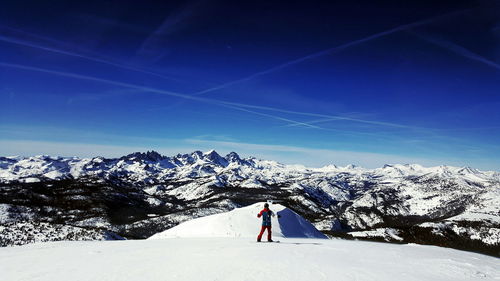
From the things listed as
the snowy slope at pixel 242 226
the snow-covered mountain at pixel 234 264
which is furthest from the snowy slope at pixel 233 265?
the snowy slope at pixel 242 226

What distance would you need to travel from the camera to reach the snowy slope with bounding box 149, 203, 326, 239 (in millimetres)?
25766

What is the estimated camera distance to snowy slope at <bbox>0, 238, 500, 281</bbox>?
10906 mm

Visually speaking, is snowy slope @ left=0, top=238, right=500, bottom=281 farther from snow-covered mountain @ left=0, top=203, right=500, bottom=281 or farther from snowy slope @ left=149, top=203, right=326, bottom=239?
snowy slope @ left=149, top=203, right=326, bottom=239

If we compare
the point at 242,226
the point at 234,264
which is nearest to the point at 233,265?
the point at 234,264

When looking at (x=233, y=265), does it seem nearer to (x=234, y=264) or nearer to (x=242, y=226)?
(x=234, y=264)

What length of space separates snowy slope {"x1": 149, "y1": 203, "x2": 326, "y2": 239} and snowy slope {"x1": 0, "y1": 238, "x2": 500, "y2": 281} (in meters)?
8.96

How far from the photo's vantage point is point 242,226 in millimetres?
26641

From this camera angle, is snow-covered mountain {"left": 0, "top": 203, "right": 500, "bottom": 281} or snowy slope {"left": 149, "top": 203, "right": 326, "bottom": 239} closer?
snow-covered mountain {"left": 0, "top": 203, "right": 500, "bottom": 281}

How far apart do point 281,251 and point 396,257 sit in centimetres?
602

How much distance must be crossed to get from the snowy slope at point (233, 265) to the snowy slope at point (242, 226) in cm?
896

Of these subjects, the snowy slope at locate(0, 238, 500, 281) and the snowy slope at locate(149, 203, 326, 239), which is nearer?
the snowy slope at locate(0, 238, 500, 281)

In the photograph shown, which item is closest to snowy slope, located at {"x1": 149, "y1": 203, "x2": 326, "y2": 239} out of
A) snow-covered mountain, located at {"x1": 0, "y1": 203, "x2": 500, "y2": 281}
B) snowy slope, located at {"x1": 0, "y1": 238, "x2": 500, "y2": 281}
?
snow-covered mountain, located at {"x1": 0, "y1": 203, "x2": 500, "y2": 281}

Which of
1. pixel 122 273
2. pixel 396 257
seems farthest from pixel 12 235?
pixel 396 257

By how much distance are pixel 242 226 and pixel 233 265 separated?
14802 mm
